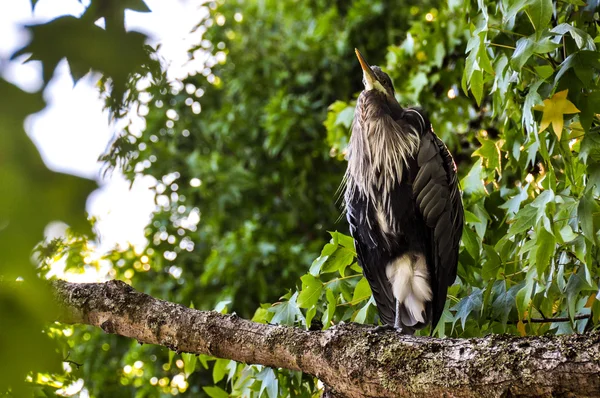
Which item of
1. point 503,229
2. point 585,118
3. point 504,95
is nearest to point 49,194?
point 585,118

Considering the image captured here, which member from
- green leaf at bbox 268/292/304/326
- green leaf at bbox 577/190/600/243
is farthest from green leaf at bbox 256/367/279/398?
green leaf at bbox 577/190/600/243

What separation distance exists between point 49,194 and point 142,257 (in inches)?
131

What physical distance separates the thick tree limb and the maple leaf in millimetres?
413

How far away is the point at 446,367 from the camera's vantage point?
1040mm

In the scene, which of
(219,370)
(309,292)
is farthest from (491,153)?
(219,370)

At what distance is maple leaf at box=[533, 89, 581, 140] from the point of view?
47.5 inches

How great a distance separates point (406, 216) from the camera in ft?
5.20

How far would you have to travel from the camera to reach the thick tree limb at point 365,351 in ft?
3.06

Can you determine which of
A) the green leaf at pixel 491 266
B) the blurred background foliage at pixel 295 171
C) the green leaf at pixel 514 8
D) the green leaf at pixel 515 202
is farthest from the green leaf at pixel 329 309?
the green leaf at pixel 514 8

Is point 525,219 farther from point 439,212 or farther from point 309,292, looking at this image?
point 309,292

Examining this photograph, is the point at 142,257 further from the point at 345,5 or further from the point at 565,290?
the point at 565,290

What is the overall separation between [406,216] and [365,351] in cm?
50

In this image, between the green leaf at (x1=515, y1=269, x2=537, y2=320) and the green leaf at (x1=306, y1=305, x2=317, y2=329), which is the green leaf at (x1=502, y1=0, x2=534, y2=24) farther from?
the green leaf at (x1=306, y1=305, x2=317, y2=329)

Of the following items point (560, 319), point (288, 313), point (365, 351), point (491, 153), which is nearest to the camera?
point (365, 351)
